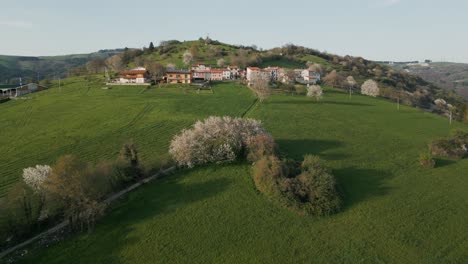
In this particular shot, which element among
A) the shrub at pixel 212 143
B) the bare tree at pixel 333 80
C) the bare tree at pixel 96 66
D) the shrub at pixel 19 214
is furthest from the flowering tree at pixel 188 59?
the shrub at pixel 19 214

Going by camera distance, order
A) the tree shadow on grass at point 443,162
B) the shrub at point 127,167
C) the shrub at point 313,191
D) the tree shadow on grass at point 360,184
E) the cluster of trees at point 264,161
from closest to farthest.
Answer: the shrub at point 313,191 < the cluster of trees at point 264,161 < the tree shadow on grass at point 360,184 < the shrub at point 127,167 < the tree shadow on grass at point 443,162

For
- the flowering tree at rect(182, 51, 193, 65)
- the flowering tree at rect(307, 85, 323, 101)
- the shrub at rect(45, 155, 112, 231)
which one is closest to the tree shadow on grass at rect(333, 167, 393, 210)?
the shrub at rect(45, 155, 112, 231)

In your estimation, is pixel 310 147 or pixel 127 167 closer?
pixel 127 167

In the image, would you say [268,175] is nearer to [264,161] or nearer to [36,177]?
[264,161]

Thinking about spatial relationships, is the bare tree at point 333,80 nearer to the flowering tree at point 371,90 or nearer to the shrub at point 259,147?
the flowering tree at point 371,90

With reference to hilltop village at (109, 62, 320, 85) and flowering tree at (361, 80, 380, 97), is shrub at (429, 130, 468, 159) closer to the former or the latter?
hilltop village at (109, 62, 320, 85)

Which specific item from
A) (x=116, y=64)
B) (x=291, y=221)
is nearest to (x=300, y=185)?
(x=291, y=221)

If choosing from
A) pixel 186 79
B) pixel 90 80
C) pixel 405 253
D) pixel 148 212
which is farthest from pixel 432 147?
pixel 90 80
